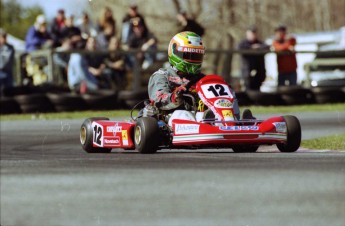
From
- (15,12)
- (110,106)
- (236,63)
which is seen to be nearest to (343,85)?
(236,63)

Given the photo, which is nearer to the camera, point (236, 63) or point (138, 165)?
point (138, 165)

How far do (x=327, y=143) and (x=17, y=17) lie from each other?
7115 cm

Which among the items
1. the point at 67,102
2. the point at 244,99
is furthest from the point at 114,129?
the point at 244,99

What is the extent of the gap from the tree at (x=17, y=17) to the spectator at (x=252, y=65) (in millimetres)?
55454

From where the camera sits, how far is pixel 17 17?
78688 millimetres

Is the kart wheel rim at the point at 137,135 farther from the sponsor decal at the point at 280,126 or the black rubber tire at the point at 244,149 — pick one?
the sponsor decal at the point at 280,126

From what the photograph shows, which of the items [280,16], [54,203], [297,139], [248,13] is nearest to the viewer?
[54,203]

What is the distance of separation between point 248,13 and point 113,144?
76.0 ft

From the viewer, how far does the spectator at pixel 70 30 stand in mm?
16953

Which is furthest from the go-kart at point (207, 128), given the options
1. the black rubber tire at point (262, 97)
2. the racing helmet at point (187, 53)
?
the black rubber tire at point (262, 97)

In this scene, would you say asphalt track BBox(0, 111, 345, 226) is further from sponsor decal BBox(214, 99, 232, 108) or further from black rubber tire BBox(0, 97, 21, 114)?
black rubber tire BBox(0, 97, 21, 114)

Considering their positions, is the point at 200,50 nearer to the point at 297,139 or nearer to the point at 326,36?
the point at 297,139

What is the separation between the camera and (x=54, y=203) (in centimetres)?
554

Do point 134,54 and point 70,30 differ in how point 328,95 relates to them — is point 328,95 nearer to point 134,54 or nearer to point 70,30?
point 134,54
